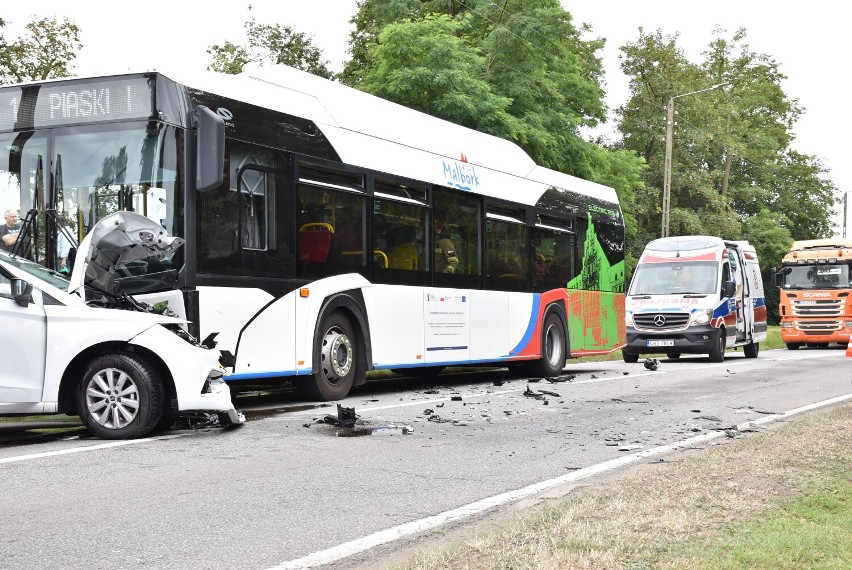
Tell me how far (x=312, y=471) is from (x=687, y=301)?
65.9 ft

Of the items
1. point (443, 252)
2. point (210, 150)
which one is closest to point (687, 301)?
point (443, 252)

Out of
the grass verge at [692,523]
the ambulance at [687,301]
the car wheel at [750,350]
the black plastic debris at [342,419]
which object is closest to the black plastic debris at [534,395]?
the black plastic debris at [342,419]

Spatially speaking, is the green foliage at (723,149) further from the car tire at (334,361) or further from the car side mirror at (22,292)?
the car side mirror at (22,292)

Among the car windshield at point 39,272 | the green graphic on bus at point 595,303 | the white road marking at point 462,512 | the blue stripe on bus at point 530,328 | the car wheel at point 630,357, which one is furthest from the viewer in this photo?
the car wheel at point 630,357

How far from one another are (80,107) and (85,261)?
208 cm

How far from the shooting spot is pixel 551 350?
1853 cm

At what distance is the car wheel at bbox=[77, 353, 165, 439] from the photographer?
28.0ft

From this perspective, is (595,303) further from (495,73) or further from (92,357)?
(495,73)

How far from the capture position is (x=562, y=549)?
4.82 metres

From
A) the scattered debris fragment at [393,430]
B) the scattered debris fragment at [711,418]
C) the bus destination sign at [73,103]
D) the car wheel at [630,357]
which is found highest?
the bus destination sign at [73,103]

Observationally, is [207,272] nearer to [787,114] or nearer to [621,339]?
[621,339]

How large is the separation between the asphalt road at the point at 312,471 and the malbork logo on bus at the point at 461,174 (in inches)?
130

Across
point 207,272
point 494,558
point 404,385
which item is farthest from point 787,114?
point 494,558

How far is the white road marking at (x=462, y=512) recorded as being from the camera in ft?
15.9
